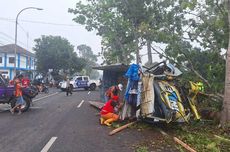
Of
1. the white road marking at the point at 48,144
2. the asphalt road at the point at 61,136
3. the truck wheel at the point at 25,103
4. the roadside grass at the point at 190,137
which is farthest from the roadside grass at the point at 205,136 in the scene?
the truck wheel at the point at 25,103

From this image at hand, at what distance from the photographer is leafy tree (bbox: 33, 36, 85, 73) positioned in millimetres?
65125

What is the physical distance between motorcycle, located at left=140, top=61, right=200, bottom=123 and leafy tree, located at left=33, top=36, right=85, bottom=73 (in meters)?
51.7

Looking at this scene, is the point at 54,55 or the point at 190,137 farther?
the point at 54,55

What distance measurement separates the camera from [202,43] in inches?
829

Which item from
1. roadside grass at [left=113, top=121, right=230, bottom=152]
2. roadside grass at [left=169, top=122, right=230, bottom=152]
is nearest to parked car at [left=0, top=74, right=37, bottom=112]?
roadside grass at [left=113, top=121, right=230, bottom=152]

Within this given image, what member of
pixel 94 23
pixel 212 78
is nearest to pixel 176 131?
pixel 212 78

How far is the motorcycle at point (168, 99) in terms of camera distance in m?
12.3

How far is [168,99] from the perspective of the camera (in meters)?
12.7

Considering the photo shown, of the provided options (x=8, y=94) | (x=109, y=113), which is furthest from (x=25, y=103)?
(x=109, y=113)

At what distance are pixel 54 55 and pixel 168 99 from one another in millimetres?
53850

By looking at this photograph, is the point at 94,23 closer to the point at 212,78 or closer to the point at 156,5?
the point at 156,5

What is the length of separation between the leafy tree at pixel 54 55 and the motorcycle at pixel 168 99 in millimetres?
51717

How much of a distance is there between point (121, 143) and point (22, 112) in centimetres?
903

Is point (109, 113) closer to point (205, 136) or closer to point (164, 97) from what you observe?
point (164, 97)
